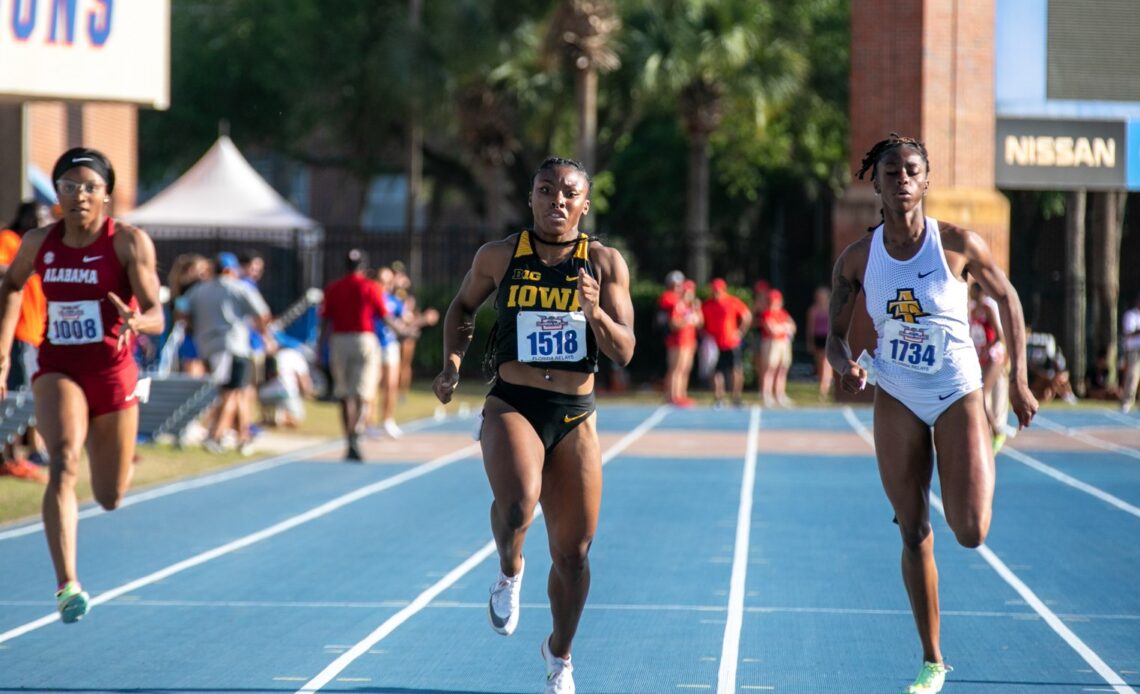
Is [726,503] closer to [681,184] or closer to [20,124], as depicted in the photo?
[20,124]

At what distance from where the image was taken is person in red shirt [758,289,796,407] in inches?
1033

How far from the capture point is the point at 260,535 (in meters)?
11.5

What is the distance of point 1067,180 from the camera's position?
686 inches

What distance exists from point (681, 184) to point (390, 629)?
3806 centimetres

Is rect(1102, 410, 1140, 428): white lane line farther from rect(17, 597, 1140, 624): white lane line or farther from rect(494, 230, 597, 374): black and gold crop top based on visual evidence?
rect(494, 230, 597, 374): black and gold crop top

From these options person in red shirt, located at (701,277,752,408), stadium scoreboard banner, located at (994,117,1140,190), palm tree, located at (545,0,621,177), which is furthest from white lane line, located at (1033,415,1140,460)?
palm tree, located at (545,0,621,177)

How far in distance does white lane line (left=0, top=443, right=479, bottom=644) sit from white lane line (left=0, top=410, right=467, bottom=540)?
4.63ft

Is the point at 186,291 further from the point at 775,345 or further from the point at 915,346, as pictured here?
the point at 915,346

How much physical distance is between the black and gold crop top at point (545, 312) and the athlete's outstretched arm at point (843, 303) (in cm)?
100

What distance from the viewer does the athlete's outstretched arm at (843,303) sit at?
257 inches

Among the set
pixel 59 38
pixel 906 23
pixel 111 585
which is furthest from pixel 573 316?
pixel 906 23

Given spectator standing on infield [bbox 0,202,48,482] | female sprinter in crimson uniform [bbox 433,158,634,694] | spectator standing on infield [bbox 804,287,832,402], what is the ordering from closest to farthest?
female sprinter in crimson uniform [bbox 433,158,634,694] → spectator standing on infield [bbox 0,202,48,482] → spectator standing on infield [bbox 804,287,832,402]

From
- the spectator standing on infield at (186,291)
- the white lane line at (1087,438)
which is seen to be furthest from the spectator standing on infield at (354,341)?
the white lane line at (1087,438)

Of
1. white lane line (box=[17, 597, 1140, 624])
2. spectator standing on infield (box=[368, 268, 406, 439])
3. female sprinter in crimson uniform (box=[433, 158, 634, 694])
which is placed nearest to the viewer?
female sprinter in crimson uniform (box=[433, 158, 634, 694])
